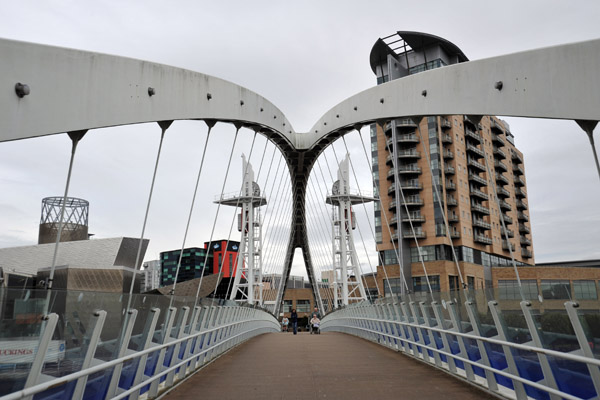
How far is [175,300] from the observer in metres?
8.86

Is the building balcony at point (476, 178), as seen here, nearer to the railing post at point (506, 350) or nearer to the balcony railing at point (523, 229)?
the balcony railing at point (523, 229)

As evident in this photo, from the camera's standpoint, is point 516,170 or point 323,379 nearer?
point 323,379

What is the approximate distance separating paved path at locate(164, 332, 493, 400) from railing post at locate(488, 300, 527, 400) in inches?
30.0

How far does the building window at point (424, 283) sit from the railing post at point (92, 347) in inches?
2158

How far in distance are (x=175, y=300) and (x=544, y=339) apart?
5.60m

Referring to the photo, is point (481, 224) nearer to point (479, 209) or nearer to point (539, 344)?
point (479, 209)

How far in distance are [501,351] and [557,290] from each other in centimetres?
178

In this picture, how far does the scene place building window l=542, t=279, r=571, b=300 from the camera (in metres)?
5.57

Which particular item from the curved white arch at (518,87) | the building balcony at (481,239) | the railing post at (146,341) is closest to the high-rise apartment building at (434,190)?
the building balcony at (481,239)

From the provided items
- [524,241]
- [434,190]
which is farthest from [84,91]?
[524,241]

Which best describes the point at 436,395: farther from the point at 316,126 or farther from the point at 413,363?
the point at 316,126

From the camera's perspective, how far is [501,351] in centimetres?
728

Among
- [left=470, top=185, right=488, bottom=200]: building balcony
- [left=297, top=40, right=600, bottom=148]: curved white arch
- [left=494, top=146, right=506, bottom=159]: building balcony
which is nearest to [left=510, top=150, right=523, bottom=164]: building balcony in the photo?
[left=494, top=146, right=506, bottom=159]: building balcony

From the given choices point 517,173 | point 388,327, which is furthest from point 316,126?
point 517,173
